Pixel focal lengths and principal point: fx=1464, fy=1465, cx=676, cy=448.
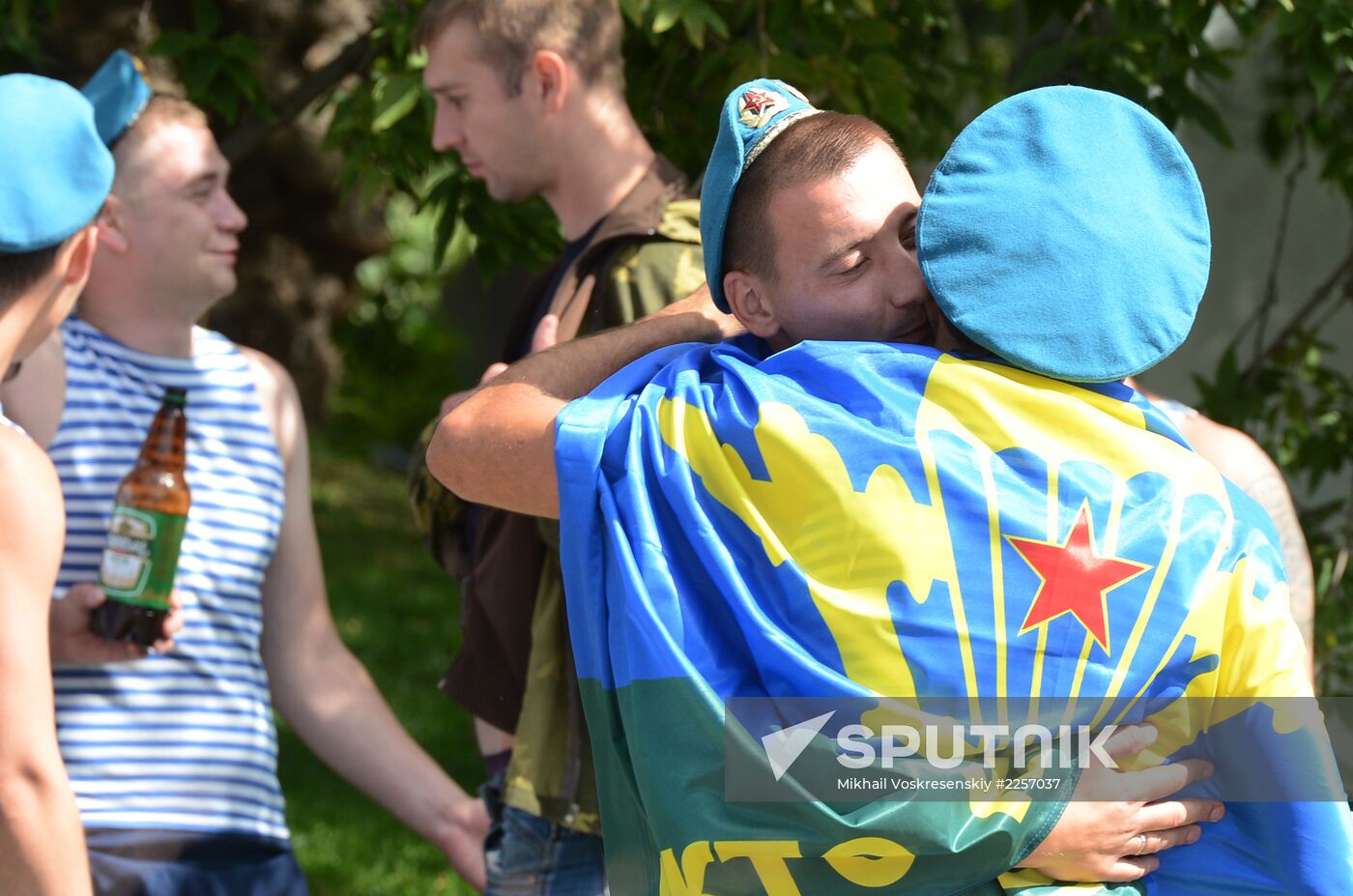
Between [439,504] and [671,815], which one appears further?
[439,504]

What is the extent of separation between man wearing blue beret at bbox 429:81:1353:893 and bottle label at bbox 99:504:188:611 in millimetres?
1163

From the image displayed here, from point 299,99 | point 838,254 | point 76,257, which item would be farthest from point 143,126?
point 838,254

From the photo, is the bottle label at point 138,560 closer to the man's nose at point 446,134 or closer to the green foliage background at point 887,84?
the man's nose at point 446,134

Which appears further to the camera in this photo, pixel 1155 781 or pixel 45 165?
pixel 45 165

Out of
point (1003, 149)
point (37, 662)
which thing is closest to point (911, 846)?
point (1003, 149)

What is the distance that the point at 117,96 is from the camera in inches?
112

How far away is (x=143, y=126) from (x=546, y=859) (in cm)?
162

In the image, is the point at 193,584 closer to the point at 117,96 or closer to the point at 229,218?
the point at 229,218

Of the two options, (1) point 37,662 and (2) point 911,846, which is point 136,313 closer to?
(1) point 37,662

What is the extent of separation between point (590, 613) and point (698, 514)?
7.4 inches

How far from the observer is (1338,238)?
16.4 ft

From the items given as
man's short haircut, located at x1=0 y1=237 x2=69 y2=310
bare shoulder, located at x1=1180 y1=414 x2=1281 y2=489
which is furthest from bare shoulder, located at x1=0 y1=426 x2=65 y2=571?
bare shoulder, located at x1=1180 y1=414 x2=1281 y2=489

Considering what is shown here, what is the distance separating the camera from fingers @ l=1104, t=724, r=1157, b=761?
1.54 meters

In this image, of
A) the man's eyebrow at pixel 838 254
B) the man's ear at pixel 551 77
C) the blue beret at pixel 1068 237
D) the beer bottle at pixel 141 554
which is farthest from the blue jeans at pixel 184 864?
the blue beret at pixel 1068 237
